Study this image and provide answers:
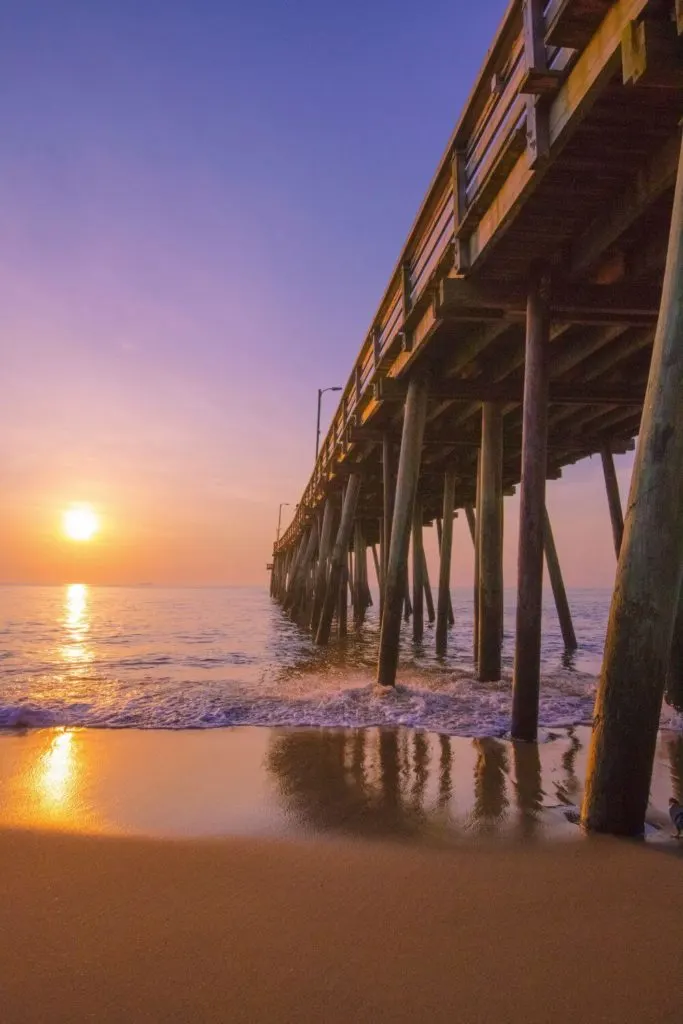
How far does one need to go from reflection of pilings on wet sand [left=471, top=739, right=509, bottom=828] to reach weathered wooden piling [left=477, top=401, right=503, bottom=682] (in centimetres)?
324

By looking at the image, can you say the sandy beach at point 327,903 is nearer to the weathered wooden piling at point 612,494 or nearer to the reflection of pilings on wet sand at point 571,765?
the reflection of pilings on wet sand at point 571,765

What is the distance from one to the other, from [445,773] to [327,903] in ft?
7.01

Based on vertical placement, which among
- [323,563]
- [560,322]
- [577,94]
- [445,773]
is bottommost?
[445,773]

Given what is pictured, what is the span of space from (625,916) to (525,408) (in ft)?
13.4

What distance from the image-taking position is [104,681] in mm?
9039

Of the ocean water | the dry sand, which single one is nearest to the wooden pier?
the dry sand

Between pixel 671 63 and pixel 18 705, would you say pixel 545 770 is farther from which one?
pixel 18 705

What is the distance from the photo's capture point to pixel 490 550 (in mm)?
8297

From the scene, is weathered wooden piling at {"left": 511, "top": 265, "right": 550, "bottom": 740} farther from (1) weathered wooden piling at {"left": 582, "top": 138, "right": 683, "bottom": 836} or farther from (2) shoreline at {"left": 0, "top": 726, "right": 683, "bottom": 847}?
(1) weathered wooden piling at {"left": 582, "top": 138, "right": 683, "bottom": 836}

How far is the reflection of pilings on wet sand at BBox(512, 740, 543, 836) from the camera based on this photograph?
3.19 m

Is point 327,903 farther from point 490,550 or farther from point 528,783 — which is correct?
point 490,550

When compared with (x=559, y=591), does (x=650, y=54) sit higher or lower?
higher

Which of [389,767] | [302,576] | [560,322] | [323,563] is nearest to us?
[389,767]

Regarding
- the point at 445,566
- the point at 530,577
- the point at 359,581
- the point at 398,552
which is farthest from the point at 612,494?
the point at 359,581
